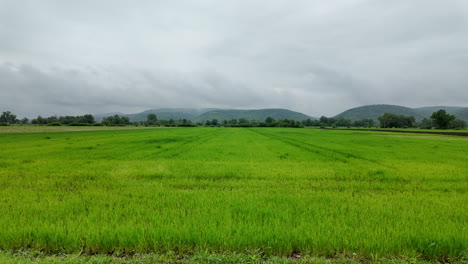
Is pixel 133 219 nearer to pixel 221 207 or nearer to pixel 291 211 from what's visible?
pixel 221 207

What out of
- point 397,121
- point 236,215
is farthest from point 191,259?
point 397,121

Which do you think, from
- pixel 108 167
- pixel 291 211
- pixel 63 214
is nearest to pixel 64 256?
pixel 63 214

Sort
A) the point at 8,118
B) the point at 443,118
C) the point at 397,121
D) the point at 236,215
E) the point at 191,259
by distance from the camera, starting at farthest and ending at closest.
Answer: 1. the point at 8,118
2. the point at 397,121
3. the point at 443,118
4. the point at 236,215
5. the point at 191,259

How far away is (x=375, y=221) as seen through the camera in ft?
16.2

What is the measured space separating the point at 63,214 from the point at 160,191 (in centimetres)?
268

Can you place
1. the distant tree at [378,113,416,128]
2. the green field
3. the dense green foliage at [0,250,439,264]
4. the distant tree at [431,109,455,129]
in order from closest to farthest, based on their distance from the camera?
the dense green foliage at [0,250,439,264], the green field, the distant tree at [431,109,455,129], the distant tree at [378,113,416,128]

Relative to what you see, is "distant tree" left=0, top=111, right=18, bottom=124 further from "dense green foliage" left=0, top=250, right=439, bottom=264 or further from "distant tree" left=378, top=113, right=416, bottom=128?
"distant tree" left=378, top=113, right=416, bottom=128

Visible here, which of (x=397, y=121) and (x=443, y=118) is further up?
(x=443, y=118)

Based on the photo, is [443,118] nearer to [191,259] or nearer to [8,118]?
[191,259]

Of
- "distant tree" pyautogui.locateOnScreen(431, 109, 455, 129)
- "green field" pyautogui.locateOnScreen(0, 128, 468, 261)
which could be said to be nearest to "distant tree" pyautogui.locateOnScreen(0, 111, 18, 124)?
"green field" pyautogui.locateOnScreen(0, 128, 468, 261)

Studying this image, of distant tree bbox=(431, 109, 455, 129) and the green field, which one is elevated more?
distant tree bbox=(431, 109, 455, 129)

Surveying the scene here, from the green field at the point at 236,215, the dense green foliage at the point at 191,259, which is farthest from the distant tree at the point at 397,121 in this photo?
the dense green foliage at the point at 191,259

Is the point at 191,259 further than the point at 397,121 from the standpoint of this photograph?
No

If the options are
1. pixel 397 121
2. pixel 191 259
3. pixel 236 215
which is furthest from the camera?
pixel 397 121
